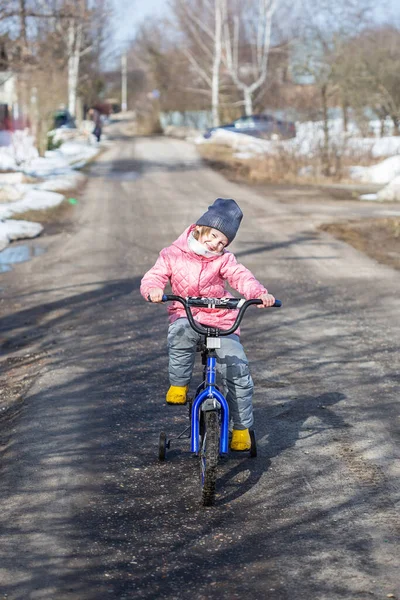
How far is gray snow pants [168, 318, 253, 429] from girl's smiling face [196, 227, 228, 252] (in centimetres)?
41

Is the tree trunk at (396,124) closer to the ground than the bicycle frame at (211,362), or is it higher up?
closer to the ground

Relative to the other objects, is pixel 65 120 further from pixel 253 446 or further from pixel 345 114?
pixel 253 446

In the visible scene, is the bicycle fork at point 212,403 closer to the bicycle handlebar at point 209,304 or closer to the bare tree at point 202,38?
the bicycle handlebar at point 209,304

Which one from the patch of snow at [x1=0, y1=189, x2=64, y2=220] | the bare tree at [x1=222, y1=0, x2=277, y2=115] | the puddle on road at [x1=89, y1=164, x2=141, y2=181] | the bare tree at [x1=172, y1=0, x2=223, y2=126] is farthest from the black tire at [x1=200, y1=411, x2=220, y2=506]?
the bare tree at [x1=172, y1=0, x2=223, y2=126]

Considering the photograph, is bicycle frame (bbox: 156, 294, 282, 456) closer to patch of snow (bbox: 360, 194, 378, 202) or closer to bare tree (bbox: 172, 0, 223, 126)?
patch of snow (bbox: 360, 194, 378, 202)

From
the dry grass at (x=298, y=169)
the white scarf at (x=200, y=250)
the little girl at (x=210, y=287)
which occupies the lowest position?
the dry grass at (x=298, y=169)

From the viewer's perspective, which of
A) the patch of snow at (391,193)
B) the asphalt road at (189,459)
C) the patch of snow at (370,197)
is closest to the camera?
the asphalt road at (189,459)

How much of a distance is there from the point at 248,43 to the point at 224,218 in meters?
65.1

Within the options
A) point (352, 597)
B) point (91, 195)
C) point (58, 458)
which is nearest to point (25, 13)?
point (91, 195)

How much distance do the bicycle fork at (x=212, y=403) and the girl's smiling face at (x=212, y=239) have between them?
2.03ft

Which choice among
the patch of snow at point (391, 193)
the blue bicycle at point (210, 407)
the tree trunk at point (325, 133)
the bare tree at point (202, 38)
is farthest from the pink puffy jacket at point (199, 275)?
the bare tree at point (202, 38)

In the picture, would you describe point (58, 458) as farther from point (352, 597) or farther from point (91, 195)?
point (91, 195)

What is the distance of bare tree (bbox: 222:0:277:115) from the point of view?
54.2m

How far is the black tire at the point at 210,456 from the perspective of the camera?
16.0 feet
